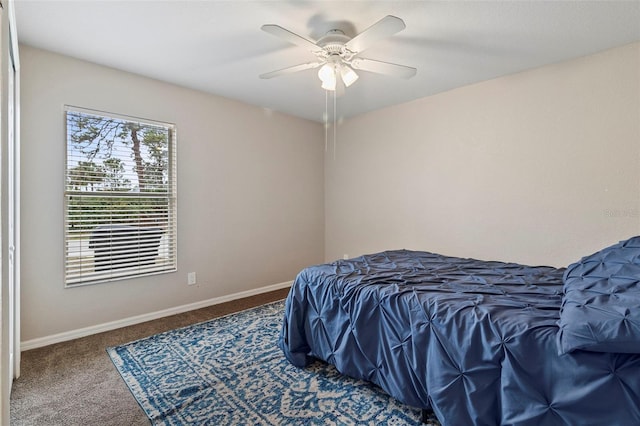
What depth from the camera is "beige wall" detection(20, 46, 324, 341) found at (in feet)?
8.40

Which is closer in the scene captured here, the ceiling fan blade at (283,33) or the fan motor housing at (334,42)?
the ceiling fan blade at (283,33)

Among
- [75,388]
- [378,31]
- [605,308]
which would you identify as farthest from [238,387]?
[378,31]

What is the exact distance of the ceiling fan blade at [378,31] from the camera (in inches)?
68.5

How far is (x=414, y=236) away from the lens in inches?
152

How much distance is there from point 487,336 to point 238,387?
1498mm

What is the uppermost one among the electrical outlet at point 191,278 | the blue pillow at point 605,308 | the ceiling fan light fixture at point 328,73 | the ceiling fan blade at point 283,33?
the ceiling fan blade at point 283,33

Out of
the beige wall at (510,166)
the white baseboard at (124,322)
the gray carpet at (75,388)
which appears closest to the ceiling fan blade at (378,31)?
the beige wall at (510,166)

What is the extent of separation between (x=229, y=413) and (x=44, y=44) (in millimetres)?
3042

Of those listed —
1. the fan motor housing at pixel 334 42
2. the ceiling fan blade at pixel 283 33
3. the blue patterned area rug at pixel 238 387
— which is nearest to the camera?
the blue patterned area rug at pixel 238 387

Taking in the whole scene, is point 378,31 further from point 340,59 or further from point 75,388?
point 75,388

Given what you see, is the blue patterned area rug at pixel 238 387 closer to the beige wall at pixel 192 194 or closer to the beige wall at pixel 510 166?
the beige wall at pixel 192 194

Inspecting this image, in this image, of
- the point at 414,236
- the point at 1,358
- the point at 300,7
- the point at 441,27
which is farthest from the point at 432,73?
the point at 1,358

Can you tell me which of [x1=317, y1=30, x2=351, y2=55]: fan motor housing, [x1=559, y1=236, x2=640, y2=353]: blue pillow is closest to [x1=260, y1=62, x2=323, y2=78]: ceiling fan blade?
[x1=317, y1=30, x2=351, y2=55]: fan motor housing

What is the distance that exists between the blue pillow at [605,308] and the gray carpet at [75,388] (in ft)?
6.80
